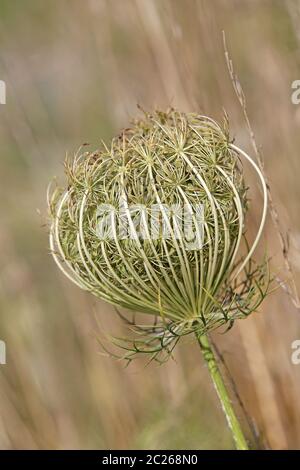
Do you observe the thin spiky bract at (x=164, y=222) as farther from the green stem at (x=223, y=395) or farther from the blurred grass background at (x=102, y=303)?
the blurred grass background at (x=102, y=303)

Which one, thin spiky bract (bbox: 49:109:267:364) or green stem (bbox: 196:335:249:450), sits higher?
thin spiky bract (bbox: 49:109:267:364)

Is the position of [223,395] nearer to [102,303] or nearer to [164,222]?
[164,222]

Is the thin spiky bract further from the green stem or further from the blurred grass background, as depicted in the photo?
the blurred grass background

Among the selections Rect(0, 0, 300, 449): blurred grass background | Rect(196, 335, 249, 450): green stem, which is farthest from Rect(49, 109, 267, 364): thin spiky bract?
Rect(0, 0, 300, 449): blurred grass background

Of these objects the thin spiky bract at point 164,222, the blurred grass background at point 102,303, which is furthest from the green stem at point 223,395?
the blurred grass background at point 102,303

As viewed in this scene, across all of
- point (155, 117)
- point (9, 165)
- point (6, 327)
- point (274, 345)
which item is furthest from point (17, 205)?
point (155, 117)

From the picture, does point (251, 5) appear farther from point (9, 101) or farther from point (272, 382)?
point (272, 382)

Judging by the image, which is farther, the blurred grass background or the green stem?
the blurred grass background
